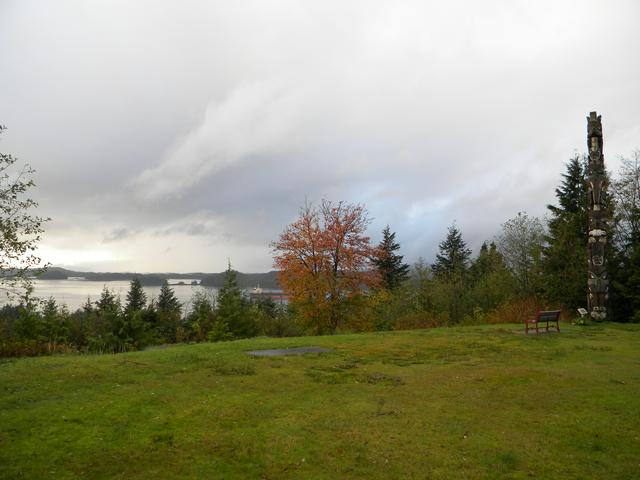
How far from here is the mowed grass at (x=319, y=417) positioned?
5496mm

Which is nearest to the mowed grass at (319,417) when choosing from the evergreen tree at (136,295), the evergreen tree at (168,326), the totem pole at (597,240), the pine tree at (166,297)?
the totem pole at (597,240)

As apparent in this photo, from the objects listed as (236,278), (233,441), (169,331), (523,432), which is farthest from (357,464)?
(169,331)

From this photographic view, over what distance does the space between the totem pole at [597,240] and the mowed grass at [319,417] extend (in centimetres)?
953

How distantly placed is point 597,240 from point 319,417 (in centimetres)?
1872

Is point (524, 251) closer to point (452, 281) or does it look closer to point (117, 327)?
point (452, 281)

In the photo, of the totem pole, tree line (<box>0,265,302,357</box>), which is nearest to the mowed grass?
tree line (<box>0,265,302,357</box>)

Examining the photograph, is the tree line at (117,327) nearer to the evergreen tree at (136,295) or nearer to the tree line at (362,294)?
the tree line at (362,294)

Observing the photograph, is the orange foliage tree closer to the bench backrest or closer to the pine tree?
the bench backrest

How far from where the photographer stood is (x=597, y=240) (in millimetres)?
20547

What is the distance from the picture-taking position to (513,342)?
15.4 m

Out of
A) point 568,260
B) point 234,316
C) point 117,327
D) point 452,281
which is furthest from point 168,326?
point 568,260

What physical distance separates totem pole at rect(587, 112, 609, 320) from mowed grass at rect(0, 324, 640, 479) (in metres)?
9.53

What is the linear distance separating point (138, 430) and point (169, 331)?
2661 centimetres

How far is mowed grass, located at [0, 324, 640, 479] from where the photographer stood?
550 cm
